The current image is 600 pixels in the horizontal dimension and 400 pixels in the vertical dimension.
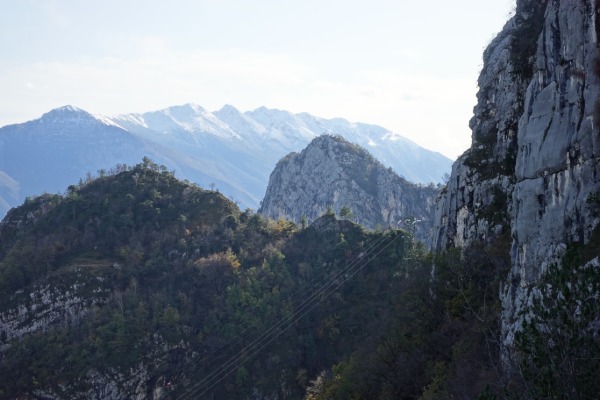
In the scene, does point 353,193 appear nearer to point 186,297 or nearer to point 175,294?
point 175,294

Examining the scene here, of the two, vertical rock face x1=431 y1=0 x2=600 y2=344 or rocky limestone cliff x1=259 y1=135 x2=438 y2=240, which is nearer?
vertical rock face x1=431 y1=0 x2=600 y2=344

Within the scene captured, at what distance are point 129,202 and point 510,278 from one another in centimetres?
9504

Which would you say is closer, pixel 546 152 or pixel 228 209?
pixel 546 152

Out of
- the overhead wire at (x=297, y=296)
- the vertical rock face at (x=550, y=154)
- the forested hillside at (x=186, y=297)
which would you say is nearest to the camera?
the vertical rock face at (x=550, y=154)

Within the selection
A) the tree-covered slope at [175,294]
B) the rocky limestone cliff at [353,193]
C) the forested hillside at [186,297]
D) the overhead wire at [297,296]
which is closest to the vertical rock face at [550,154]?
the forested hillside at [186,297]

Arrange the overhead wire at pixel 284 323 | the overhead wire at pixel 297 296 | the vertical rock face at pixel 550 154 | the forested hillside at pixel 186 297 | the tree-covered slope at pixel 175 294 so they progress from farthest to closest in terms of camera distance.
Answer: the overhead wire at pixel 297 296 → the overhead wire at pixel 284 323 → the tree-covered slope at pixel 175 294 → the forested hillside at pixel 186 297 → the vertical rock face at pixel 550 154

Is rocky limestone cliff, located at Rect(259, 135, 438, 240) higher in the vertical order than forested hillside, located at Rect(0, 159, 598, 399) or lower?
higher

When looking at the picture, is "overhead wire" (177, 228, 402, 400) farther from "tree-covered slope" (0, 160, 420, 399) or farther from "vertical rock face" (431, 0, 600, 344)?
"vertical rock face" (431, 0, 600, 344)

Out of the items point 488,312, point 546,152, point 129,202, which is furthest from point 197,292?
point 546,152

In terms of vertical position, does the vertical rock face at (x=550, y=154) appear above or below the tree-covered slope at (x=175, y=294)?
above

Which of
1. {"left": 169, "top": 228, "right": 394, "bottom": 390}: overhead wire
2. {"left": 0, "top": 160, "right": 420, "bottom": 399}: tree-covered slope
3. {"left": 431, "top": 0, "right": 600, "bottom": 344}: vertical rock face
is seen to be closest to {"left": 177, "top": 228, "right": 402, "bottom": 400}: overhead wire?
{"left": 169, "top": 228, "right": 394, "bottom": 390}: overhead wire

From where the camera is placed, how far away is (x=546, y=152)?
97.9 ft

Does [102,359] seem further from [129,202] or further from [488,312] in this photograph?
[488,312]

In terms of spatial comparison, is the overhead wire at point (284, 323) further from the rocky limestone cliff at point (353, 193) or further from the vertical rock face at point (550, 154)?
the rocky limestone cliff at point (353, 193)
